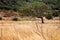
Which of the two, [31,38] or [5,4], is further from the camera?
[5,4]

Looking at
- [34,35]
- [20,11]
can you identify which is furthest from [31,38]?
[20,11]

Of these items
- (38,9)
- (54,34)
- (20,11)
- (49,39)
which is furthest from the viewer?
(20,11)

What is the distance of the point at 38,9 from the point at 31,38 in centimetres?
1729

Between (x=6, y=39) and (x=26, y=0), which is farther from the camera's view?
(x=26, y=0)

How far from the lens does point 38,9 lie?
65.3ft

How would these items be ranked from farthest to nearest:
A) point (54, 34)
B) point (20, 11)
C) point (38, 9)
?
point (20, 11)
point (38, 9)
point (54, 34)

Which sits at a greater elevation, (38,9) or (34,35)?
(34,35)

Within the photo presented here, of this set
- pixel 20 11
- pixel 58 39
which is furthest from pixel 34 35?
pixel 20 11

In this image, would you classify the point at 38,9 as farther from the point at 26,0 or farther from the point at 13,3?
the point at 13,3

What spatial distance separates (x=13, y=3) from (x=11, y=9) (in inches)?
34.3

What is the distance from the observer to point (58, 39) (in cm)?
261

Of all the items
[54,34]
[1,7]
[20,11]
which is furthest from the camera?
[1,7]

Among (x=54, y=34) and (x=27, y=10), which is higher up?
(x=54, y=34)

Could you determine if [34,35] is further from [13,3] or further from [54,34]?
[13,3]
